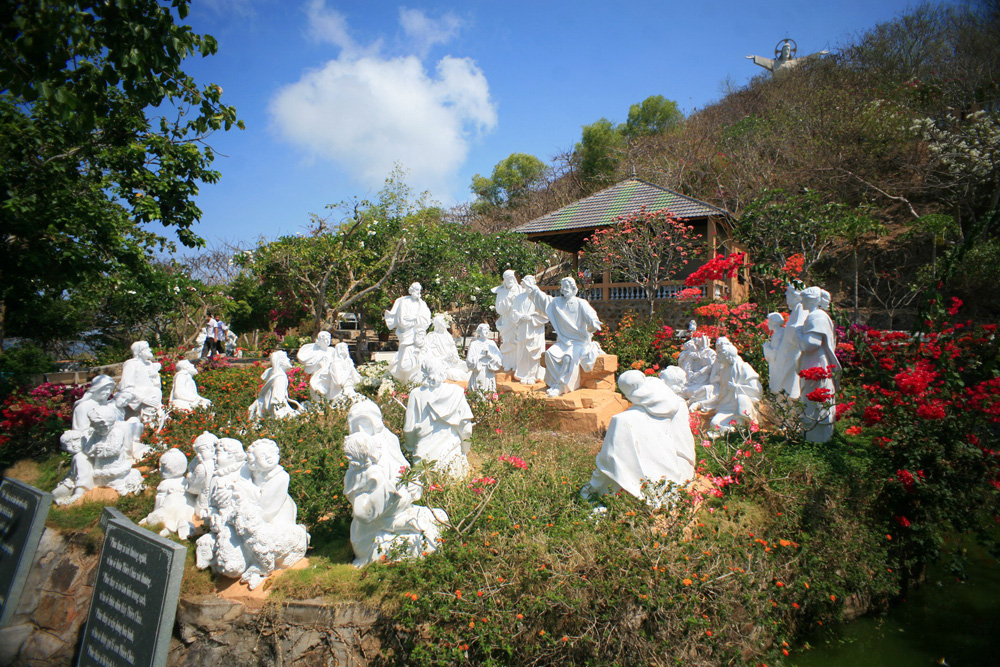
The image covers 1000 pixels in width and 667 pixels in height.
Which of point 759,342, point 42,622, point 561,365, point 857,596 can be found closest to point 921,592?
point 857,596

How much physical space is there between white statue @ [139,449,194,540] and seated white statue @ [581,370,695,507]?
4.05 m

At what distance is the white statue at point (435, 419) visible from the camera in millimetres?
5871

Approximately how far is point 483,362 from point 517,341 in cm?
118

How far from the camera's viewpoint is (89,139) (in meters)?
8.38

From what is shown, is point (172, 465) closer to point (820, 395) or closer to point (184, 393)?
point (184, 393)

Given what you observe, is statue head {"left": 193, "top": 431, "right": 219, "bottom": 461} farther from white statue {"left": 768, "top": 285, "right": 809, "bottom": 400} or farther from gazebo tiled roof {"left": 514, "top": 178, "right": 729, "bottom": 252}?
gazebo tiled roof {"left": 514, "top": 178, "right": 729, "bottom": 252}

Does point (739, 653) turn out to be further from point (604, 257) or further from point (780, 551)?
point (604, 257)

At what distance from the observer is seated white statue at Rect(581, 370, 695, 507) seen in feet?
16.2

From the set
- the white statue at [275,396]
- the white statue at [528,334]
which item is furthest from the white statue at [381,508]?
the white statue at [528,334]

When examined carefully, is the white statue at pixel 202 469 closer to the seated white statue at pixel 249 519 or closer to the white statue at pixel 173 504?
the white statue at pixel 173 504

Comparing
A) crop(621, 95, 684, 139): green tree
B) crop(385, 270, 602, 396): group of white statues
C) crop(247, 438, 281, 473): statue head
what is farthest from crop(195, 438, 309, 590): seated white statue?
crop(621, 95, 684, 139): green tree

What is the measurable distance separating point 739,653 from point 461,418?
3.23 meters

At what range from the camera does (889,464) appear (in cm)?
605

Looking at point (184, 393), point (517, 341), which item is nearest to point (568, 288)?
point (517, 341)
